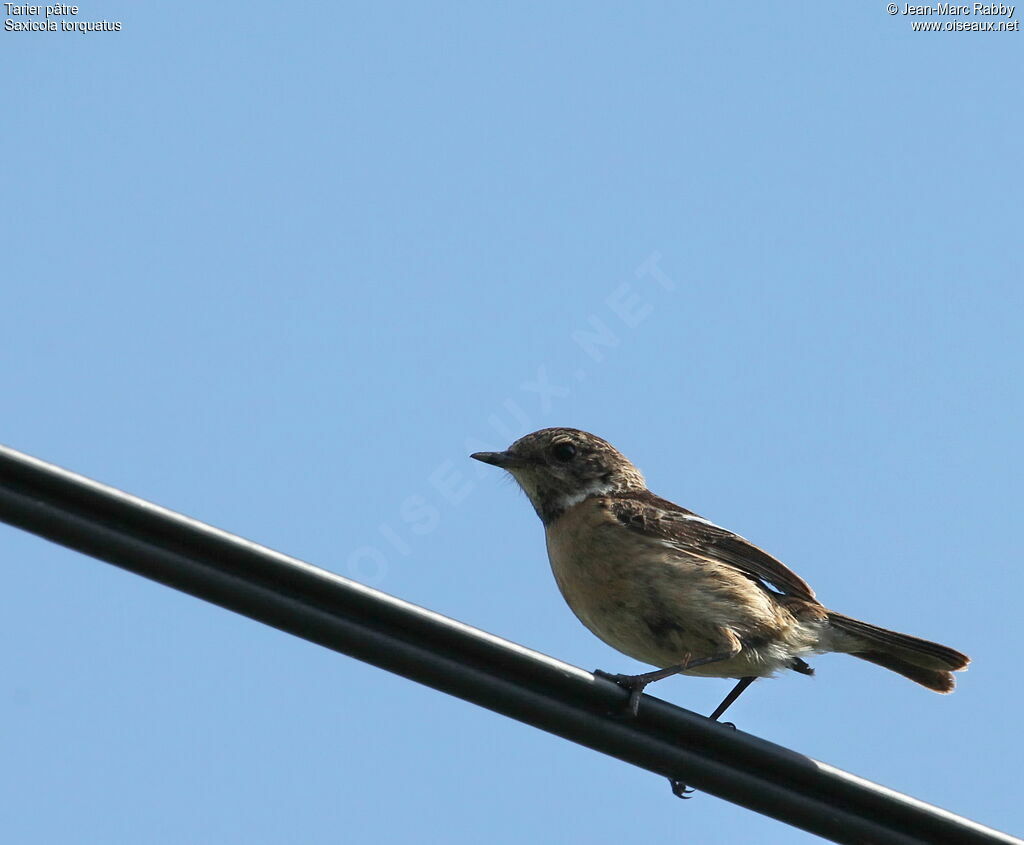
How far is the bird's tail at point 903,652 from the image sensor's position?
7.96m

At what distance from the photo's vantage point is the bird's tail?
7957 mm

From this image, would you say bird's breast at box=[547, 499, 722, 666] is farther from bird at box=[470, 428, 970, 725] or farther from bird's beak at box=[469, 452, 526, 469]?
bird's beak at box=[469, 452, 526, 469]

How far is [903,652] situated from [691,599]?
1.62 meters

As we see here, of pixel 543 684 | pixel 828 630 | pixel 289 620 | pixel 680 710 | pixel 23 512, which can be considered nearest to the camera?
pixel 23 512

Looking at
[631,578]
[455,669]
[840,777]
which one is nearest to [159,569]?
[455,669]

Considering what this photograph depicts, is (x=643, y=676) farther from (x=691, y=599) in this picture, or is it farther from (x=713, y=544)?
(x=713, y=544)

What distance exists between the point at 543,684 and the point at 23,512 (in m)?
1.69

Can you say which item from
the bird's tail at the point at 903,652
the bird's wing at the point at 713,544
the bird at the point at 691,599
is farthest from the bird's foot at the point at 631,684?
the bird's tail at the point at 903,652

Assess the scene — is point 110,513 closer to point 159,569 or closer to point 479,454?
point 159,569

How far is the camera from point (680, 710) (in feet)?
15.4

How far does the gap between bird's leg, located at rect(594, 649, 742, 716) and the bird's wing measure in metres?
0.63

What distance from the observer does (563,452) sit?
9102 mm

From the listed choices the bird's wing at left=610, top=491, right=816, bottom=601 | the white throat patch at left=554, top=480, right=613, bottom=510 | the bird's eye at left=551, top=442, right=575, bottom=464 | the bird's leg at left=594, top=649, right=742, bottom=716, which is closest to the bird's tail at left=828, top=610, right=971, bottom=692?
the bird's wing at left=610, top=491, right=816, bottom=601

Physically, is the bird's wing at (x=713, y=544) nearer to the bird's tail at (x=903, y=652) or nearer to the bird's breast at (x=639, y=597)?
the bird's breast at (x=639, y=597)
